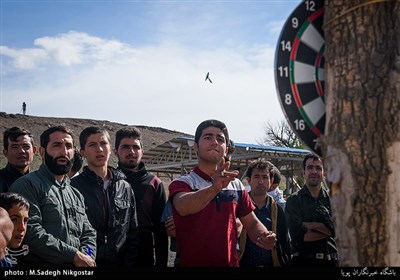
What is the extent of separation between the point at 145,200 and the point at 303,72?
2528mm

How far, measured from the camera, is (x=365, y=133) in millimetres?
1961

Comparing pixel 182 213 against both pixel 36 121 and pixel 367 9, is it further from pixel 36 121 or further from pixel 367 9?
pixel 36 121

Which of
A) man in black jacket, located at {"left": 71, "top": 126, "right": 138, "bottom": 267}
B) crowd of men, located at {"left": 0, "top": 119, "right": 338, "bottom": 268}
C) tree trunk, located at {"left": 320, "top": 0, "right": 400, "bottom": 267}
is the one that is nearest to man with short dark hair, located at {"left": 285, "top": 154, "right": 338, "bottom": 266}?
crowd of men, located at {"left": 0, "top": 119, "right": 338, "bottom": 268}

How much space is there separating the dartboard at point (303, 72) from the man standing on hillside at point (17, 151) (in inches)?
125

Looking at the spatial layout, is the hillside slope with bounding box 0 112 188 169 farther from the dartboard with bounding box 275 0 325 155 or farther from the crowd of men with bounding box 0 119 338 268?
the dartboard with bounding box 275 0 325 155

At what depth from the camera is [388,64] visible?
78.6 inches

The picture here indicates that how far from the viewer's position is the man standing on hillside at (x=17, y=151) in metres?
4.34

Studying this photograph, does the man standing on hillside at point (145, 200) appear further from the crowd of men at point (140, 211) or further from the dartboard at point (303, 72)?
the dartboard at point (303, 72)

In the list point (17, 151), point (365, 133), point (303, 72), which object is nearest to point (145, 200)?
point (17, 151)

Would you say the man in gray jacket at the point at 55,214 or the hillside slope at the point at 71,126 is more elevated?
the hillside slope at the point at 71,126

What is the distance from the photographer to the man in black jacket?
3.72m

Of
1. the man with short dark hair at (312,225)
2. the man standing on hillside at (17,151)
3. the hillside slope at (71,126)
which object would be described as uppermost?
the hillside slope at (71,126)

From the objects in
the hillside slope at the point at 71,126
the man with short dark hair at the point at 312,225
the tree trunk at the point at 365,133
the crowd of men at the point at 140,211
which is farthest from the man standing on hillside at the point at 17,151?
the hillside slope at the point at 71,126

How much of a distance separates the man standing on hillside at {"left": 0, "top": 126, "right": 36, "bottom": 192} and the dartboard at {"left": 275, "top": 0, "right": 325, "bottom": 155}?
3.16 meters
